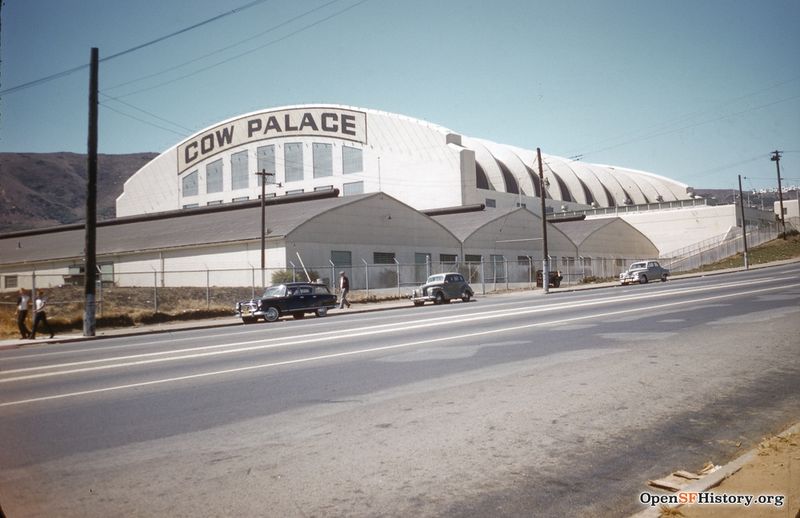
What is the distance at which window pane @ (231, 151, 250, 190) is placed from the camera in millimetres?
73375

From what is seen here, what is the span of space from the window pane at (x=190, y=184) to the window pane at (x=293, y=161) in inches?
540

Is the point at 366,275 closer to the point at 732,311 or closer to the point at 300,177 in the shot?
the point at 732,311

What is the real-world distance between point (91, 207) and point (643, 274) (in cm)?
3936

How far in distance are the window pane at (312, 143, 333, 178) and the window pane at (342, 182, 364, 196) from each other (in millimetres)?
2504

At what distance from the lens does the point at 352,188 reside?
68.2 m

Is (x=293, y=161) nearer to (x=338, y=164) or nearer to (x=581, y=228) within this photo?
(x=338, y=164)

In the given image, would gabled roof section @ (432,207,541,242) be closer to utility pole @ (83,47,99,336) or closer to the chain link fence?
the chain link fence

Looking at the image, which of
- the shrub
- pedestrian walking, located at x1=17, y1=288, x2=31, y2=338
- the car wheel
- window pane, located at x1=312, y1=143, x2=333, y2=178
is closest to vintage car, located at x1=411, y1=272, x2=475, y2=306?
the shrub

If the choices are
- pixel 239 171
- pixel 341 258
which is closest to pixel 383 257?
pixel 341 258

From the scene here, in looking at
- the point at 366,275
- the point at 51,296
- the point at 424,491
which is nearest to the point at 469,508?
the point at 424,491

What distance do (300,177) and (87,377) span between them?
61669mm

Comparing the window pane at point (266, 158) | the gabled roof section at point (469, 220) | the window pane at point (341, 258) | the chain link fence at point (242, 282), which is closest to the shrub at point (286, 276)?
the chain link fence at point (242, 282)

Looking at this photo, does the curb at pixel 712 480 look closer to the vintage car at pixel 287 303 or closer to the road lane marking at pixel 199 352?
the road lane marking at pixel 199 352

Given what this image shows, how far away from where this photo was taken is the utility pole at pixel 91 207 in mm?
23281
